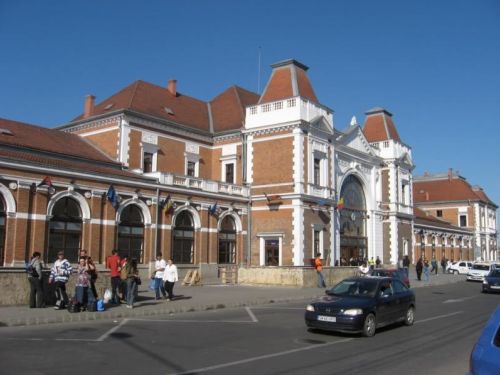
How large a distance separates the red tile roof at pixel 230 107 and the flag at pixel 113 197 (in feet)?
50.0

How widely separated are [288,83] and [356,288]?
29355 millimetres

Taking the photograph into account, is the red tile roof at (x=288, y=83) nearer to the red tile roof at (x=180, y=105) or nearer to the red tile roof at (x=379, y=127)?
the red tile roof at (x=180, y=105)

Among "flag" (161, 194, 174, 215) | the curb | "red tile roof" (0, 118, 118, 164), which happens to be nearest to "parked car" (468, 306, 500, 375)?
the curb

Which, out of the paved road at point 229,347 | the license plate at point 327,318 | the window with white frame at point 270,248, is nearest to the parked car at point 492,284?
the paved road at point 229,347

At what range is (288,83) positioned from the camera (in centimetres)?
4219

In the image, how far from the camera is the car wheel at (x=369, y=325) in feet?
44.0

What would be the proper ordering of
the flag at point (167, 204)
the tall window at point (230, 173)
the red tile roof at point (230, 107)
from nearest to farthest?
the flag at point (167, 204)
the tall window at point (230, 173)
the red tile roof at point (230, 107)

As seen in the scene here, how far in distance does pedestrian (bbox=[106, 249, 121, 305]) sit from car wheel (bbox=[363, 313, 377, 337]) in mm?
9902

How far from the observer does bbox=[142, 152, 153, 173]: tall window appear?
3962 centimetres

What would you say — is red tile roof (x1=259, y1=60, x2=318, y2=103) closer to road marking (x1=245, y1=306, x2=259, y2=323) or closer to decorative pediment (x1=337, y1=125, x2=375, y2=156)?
decorative pediment (x1=337, y1=125, x2=375, y2=156)

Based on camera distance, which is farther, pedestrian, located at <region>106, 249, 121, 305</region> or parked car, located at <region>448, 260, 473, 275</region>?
parked car, located at <region>448, 260, 473, 275</region>

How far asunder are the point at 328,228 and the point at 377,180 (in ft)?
39.7

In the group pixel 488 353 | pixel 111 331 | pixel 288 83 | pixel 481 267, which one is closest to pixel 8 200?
pixel 111 331

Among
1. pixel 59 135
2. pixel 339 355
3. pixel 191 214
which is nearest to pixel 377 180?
pixel 191 214
